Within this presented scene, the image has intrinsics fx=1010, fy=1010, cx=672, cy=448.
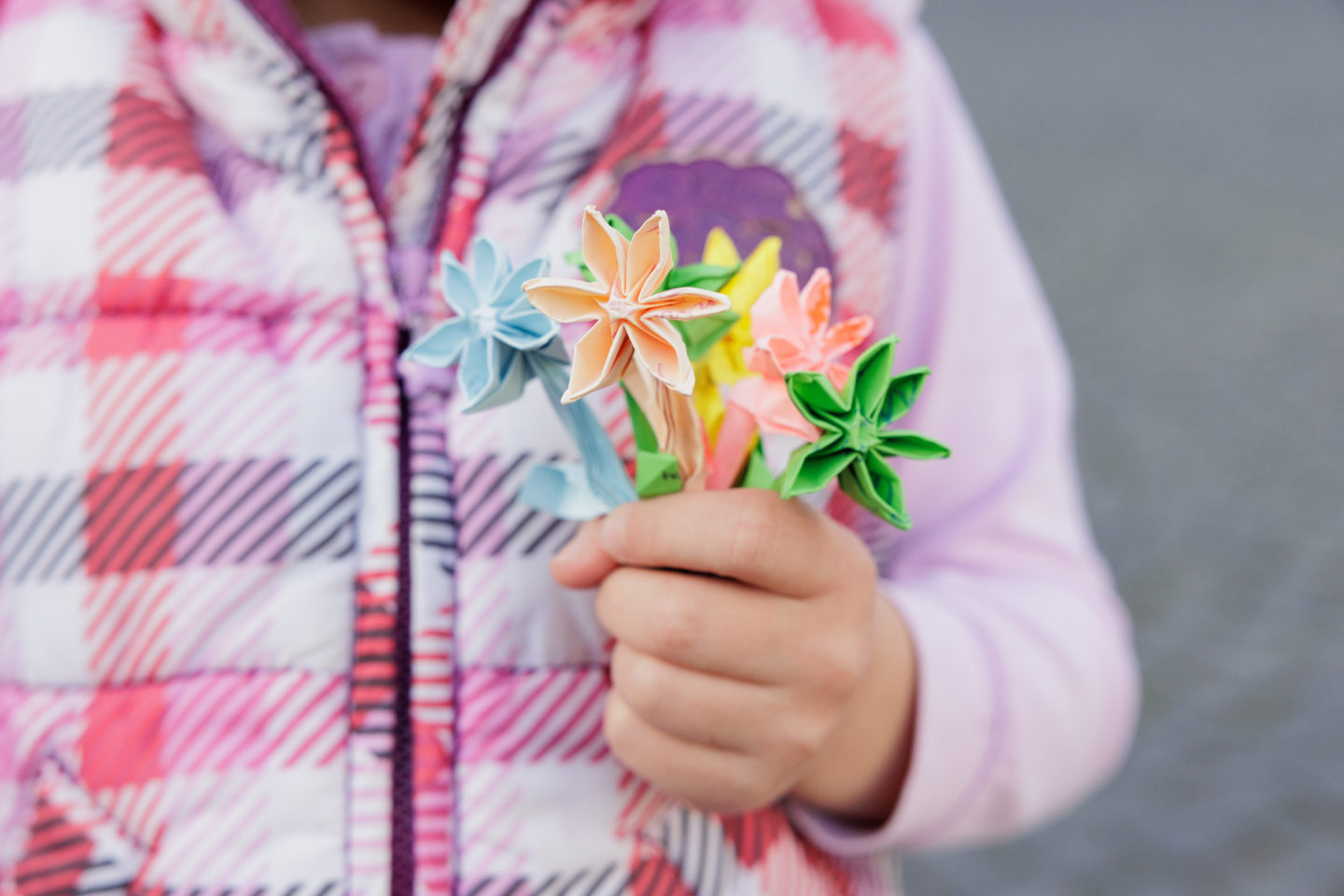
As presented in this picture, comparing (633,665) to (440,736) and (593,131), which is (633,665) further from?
(593,131)

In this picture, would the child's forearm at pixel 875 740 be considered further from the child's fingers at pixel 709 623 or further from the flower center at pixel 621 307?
the flower center at pixel 621 307

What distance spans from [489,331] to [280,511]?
0.17 meters

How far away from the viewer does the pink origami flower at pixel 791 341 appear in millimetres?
245

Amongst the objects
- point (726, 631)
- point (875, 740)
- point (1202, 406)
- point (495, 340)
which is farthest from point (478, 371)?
point (1202, 406)

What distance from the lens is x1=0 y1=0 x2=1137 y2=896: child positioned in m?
0.36

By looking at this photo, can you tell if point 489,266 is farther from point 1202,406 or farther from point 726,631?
point 1202,406

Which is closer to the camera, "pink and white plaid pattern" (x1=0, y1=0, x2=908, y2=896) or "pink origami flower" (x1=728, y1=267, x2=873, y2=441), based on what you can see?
"pink origami flower" (x1=728, y1=267, x2=873, y2=441)

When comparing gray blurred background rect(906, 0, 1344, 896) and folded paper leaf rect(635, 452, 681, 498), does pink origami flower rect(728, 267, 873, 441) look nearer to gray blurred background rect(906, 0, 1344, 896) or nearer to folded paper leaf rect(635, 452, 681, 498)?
folded paper leaf rect(635, 452, 681, 498)

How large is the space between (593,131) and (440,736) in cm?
25

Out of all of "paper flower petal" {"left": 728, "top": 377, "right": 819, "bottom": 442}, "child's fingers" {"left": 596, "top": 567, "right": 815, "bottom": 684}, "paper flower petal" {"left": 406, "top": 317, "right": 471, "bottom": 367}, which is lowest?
"child's fingers" {"left": 596, "top": 567, "right": 815, "bottom": 684}

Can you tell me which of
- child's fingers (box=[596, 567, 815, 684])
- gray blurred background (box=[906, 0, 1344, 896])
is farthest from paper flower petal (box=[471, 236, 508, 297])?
gray blurred background (box=[906, 0, 1344, 896])

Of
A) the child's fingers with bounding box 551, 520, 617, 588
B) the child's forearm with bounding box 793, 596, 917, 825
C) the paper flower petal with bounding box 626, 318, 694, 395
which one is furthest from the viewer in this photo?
the child's forearm with bounding box 793, 596, 917, 825

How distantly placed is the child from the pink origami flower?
2.7 inches

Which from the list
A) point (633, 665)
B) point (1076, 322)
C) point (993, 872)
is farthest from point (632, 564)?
point (1076, 322)
